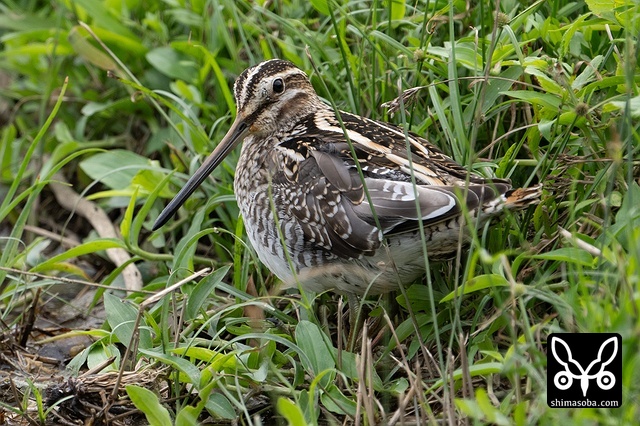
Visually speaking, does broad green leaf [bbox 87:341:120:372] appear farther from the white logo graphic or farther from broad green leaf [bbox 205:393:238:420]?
the white logo graphic

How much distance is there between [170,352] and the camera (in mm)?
3252

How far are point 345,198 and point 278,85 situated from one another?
2.35ft

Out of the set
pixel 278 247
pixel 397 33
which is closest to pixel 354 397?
pixel 278 247

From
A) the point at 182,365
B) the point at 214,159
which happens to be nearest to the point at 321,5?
the point at 214,159

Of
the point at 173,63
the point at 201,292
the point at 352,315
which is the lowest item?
the point at 352,315

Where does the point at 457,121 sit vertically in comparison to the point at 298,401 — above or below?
above

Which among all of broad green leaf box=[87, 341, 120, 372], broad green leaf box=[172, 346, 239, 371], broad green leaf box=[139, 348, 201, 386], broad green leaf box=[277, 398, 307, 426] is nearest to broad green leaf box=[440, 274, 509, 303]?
broad green leaf box=[277, 398, 307, 426]

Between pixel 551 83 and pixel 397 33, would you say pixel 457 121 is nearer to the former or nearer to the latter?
pixel 551 83

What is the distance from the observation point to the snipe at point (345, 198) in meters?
3.10

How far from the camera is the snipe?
3.10 metres

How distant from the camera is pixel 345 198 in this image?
329cm

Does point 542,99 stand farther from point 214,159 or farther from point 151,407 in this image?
point 151,407

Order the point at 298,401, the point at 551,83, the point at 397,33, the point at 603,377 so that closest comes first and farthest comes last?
the point at 603,377, the point at 298,401, the point at 551,83, the point at 397,33

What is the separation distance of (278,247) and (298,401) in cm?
65
